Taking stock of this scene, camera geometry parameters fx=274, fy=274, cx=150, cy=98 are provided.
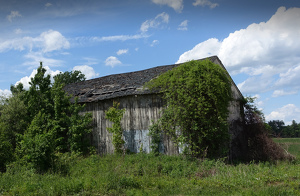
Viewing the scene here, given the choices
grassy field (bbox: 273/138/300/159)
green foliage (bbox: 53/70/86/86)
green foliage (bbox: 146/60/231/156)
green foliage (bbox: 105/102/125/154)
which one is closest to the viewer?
green foliage (bbox: 146/60/231/156)

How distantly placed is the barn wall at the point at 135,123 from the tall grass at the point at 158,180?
2.67 meters

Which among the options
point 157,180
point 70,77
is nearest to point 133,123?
point 157,180

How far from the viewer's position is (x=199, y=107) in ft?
41.2

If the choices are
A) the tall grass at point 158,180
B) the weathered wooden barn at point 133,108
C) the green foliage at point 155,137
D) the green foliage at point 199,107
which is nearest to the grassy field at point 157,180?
the tall grass at point 158,180

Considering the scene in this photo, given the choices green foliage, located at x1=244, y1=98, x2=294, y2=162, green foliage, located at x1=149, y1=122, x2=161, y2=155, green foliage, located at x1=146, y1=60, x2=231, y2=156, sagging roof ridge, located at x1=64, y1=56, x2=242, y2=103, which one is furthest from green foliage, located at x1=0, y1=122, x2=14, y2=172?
green foliage, located at x1=244, y1=98, x2=294, y2=162

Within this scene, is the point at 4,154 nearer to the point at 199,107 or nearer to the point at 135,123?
the point at 135,123

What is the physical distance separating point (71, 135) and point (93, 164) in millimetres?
4787

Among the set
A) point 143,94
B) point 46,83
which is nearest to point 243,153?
point 143,94

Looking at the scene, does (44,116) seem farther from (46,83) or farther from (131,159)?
(131,159)

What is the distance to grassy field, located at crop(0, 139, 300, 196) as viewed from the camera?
8.29 meters

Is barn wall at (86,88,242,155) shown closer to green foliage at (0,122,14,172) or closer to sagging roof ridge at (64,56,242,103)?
sagging roof ridge at (64,56,242,103)

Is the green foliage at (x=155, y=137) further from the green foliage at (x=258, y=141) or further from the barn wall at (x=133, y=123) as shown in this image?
the green foliage at (x=258, y=141)

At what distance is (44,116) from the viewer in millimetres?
16969

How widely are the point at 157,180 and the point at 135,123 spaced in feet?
20.1
